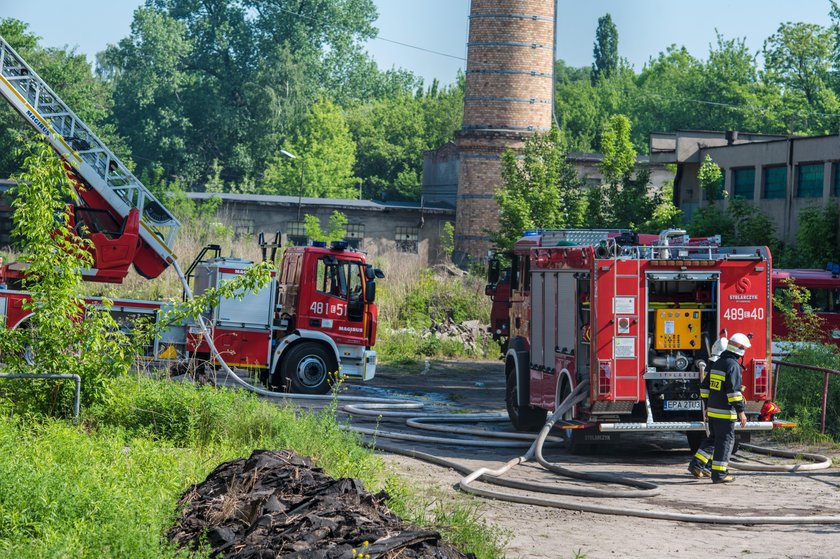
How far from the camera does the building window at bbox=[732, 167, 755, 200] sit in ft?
120

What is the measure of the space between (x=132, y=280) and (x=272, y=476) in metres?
22.3

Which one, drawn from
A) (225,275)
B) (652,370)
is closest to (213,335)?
(225,275)

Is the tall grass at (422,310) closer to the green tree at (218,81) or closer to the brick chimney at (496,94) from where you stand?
the brick chimney at (496,94)

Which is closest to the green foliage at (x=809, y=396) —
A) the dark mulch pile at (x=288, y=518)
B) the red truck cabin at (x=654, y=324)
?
the red truck cabin at (x=654, y=324)

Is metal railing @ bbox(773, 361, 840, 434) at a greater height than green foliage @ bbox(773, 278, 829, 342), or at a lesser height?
lesser

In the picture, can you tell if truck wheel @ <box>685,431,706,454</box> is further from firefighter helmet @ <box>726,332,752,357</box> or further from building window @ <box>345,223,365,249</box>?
building window @ <box>345,223,365,249</box>

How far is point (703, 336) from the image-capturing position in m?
14.9

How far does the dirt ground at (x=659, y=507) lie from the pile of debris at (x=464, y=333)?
1414cm

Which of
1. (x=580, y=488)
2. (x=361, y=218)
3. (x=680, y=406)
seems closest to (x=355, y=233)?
(x=361, y=218)

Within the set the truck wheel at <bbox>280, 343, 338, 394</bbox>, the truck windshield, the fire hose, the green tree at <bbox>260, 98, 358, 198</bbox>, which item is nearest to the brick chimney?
the truck windshield

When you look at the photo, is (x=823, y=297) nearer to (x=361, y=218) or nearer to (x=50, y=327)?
(x=50, y=327)

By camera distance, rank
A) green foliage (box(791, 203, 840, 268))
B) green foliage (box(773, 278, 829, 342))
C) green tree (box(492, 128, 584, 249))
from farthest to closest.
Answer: green tree (box(492, 128, 584, 249)) < green foliage (box(791, 203, 840, 268)) < green foliage (box(773, 278, 829, 342))

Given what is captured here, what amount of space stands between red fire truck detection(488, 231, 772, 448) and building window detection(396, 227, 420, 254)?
1462 inches

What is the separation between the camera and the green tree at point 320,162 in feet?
240
